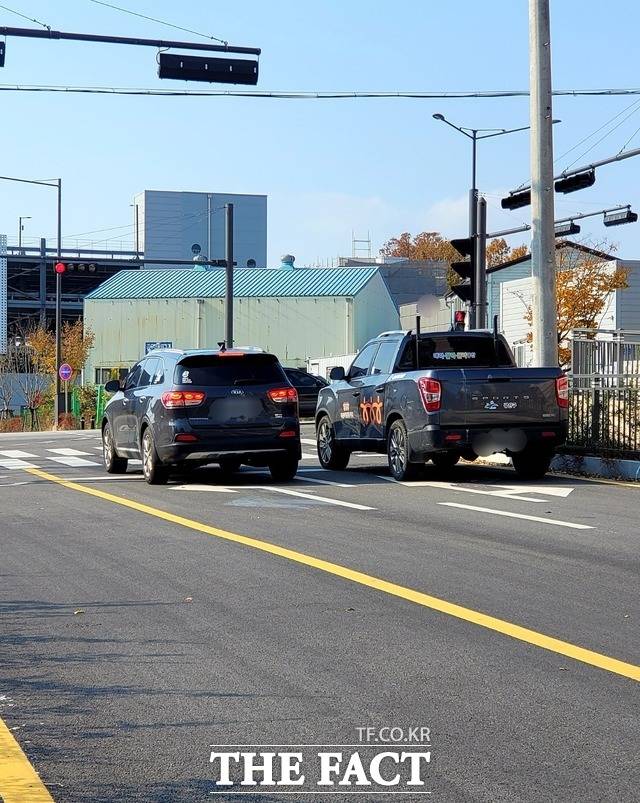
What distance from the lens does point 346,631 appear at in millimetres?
7125

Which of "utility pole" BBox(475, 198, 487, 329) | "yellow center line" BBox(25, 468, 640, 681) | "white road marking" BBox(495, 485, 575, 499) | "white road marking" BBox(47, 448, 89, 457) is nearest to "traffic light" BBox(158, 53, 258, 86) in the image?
"utility pole" BBox(475, 198, 487, 329)

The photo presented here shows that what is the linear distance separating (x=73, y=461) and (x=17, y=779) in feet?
64.2

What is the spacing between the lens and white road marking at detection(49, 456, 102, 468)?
75.2ft

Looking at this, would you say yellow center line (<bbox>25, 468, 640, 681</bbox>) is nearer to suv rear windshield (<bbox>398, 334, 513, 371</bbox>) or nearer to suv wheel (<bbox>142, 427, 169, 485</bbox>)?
suv wheel (<bbox>142, 427, 169, 485</bbox>)

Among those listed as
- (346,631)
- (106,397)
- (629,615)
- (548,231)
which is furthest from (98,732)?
(106,397)

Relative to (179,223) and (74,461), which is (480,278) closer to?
(74,461)

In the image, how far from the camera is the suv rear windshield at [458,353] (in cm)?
1819

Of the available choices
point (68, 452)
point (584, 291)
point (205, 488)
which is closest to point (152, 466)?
point (205, 488)

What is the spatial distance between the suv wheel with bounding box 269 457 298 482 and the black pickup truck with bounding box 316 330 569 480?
4.13ft

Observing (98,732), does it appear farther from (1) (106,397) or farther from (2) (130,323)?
(2) (130,323)

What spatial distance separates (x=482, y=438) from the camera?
16625 mm

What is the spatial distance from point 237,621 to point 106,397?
4474 cm

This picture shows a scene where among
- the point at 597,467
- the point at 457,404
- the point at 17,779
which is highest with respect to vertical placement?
the point at 457,404

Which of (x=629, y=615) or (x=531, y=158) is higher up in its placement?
(x=531, y=158)
